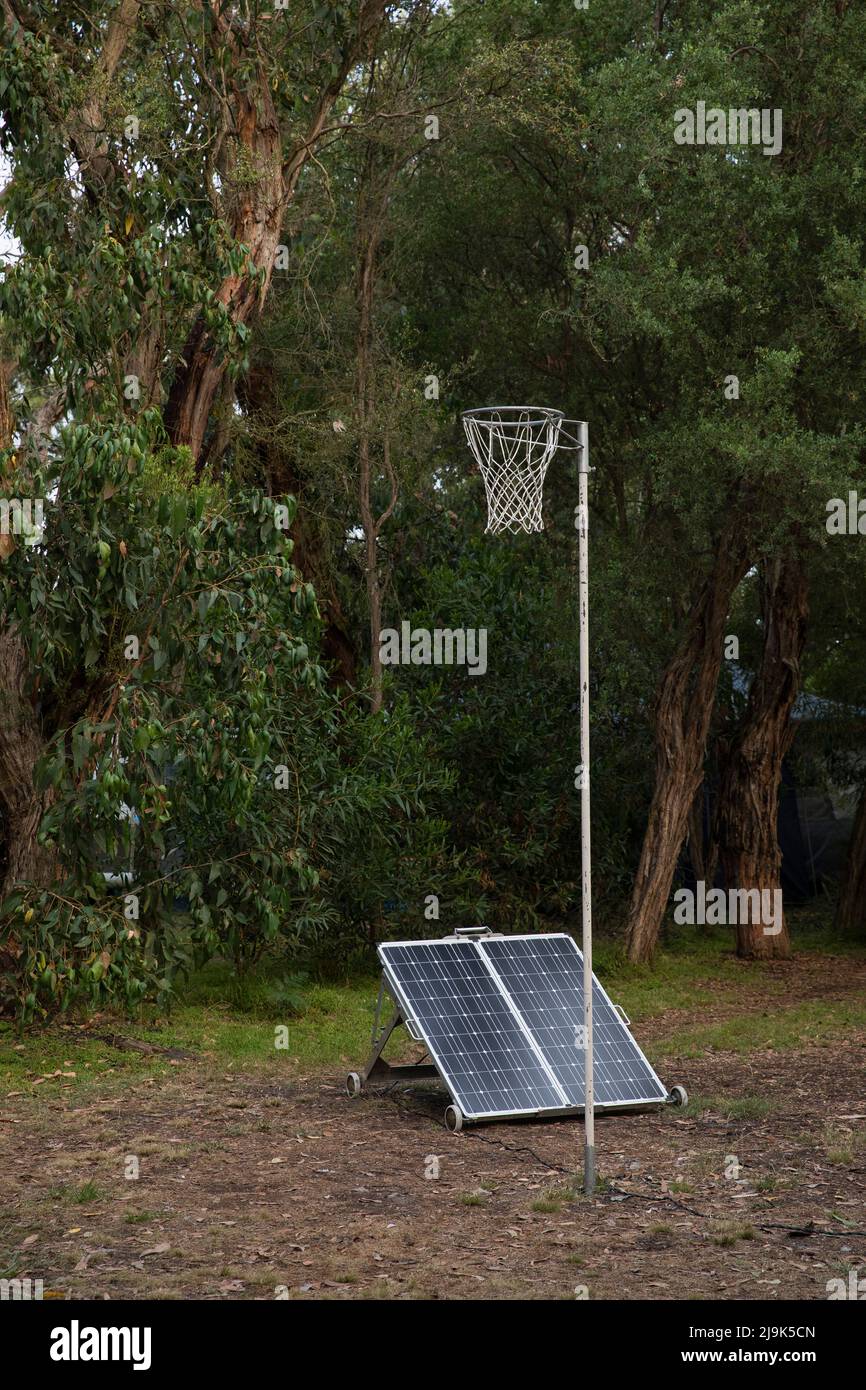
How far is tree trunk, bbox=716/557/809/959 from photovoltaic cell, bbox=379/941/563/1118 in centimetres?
694

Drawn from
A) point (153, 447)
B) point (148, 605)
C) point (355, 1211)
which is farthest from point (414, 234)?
point (355, 1211)

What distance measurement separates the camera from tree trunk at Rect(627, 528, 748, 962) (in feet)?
48.9

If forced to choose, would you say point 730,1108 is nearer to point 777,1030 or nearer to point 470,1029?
point 470,1029

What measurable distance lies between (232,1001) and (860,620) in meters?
7.30

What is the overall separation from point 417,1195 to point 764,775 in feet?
31.3

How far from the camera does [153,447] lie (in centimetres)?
1129

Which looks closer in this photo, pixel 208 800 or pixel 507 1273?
pixel 507 1273

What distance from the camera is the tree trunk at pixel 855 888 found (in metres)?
17.0

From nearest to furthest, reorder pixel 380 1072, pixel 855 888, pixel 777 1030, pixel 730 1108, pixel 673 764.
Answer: pixel 730 1108
pixel 380 1072
pixel 777 1030
pixel 673 764
pixel 855 888

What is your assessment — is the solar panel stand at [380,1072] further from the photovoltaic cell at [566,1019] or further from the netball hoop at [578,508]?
the netball hoop at [578,508]

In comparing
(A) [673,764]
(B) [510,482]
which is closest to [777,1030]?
(A) [673,764]

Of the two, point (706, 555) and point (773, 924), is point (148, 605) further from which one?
point (773, 924)

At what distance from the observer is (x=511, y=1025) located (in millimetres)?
9102

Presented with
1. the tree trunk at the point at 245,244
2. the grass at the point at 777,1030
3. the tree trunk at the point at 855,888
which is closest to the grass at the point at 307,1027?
the grass at the point at 777,1030
